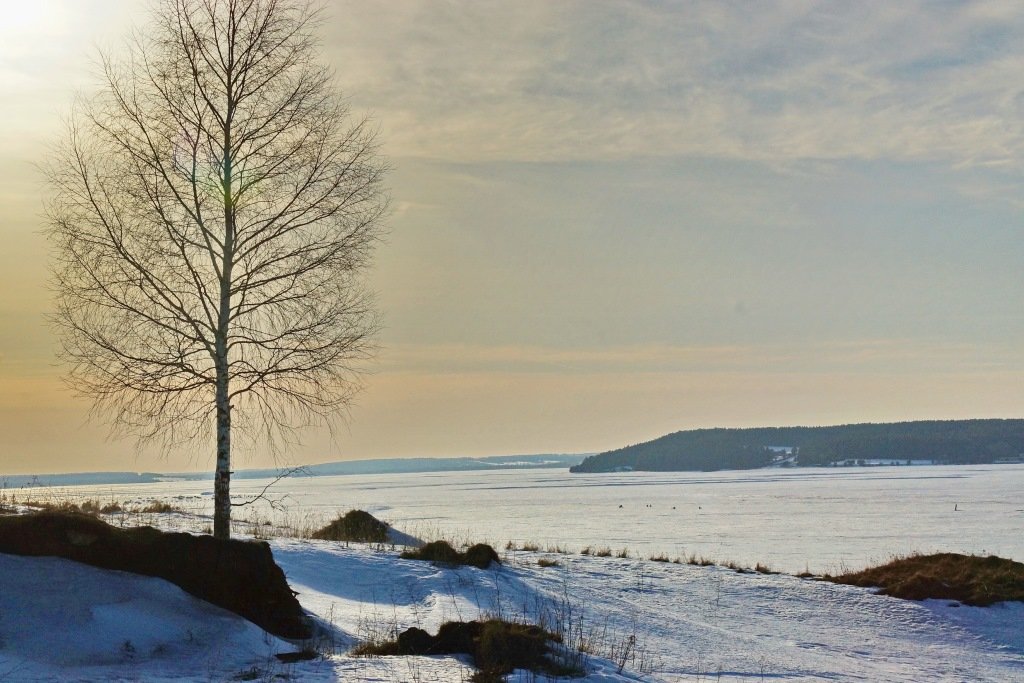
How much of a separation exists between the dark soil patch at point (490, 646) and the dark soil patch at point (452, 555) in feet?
24.8

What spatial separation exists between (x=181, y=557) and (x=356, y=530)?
13.6 metres

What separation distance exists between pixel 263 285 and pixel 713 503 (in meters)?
65.4

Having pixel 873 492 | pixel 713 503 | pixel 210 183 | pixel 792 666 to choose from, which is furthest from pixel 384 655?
pixel 873 492

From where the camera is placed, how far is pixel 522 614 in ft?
45.5

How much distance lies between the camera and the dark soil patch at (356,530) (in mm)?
22641

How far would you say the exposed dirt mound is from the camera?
9922 millimetres

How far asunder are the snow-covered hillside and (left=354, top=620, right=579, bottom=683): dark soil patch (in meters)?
0.26

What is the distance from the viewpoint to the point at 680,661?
1155cm

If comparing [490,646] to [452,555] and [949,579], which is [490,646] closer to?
[452,555]

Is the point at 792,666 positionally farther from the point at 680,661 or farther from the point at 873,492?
the point at 873,492

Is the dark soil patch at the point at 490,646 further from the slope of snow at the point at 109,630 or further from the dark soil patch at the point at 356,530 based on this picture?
the dark soil patch at the point at 356,530

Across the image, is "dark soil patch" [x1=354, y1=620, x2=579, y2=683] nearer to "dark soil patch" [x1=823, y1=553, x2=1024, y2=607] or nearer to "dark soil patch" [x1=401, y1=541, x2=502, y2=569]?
"dark soil patch" [x1=401, y1=541, x2=502, y2=569]

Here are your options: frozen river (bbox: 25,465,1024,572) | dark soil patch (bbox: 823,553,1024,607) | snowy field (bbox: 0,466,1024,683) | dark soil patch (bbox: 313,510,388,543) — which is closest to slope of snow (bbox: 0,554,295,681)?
snowy field (bbox: 0,466,1024,683)

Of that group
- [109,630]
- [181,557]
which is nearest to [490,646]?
[109,630]
